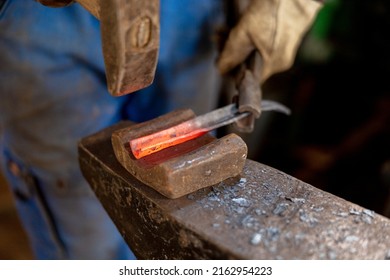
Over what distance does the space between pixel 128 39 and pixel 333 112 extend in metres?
1.71

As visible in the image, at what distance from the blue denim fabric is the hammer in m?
0.48

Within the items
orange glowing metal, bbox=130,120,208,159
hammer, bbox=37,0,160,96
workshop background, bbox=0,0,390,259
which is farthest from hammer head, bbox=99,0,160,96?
workshop background, bbox=0,0,390,259

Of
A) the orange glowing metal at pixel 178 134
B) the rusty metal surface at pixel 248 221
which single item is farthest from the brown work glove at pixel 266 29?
the rusty metal surface at pixel 248 221

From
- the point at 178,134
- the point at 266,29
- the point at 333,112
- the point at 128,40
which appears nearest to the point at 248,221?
the point at 178,134

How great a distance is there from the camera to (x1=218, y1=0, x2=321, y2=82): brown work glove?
49.3 inches

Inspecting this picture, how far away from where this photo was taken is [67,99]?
129cm

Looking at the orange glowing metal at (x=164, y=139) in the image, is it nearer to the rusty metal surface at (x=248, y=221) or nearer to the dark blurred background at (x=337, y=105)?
the rusty metal surface at (x=248, y=221)

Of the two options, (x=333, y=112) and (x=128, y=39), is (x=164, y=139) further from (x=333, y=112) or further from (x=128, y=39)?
(x=333, y=112)

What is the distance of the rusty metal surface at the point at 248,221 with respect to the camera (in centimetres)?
72

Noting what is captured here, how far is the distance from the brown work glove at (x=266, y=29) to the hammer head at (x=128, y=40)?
0.58m
